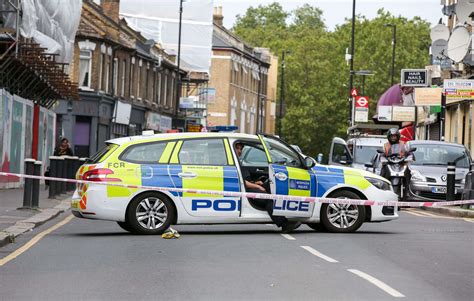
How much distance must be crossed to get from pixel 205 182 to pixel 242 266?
5.03 m

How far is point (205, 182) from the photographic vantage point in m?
17.9

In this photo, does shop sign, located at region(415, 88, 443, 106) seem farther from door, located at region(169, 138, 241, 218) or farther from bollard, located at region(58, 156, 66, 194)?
door, located at region(169, 138, 241, 218)

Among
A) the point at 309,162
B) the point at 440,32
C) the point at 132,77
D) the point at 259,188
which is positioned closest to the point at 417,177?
the point at 309,162

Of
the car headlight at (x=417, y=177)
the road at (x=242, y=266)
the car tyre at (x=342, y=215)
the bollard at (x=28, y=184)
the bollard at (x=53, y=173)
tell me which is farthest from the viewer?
the bollard at (x=53, y=173)

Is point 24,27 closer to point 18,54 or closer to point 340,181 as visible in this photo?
point 18,54

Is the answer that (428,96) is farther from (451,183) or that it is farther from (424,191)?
(451,183)

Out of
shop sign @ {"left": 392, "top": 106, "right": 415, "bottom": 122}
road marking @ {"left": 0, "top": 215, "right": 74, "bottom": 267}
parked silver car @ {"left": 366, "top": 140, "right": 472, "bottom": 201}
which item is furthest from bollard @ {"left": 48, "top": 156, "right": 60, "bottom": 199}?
shop sign @ {"left": 392, "top": 106, "right": 415, "bottom": 122}

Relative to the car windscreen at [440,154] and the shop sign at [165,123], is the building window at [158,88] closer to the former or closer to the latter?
the shop sign at [165,123]

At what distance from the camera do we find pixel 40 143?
43.0 meters

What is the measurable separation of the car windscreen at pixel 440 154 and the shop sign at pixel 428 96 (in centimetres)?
1227

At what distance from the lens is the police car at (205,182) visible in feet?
58.2

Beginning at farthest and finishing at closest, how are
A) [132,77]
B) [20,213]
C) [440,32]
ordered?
[132,77]
[440,32]
[20,213]

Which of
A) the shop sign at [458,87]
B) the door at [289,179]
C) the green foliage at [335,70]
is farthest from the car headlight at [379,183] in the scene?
the green foliage at [335,70]

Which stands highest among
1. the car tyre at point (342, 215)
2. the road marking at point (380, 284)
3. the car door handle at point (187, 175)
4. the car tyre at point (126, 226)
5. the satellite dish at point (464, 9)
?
the satellite dish at point (464, 9)
